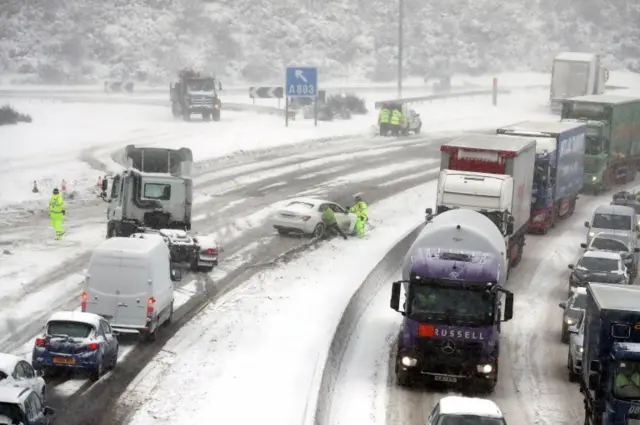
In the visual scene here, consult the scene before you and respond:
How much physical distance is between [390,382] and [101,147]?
40362 mm

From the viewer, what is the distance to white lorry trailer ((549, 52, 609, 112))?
8575 centimetres

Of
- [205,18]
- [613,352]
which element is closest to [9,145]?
[613,352]

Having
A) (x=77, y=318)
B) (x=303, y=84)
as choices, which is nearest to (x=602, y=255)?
(x=77, y=318)

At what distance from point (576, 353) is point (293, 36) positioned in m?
95.0

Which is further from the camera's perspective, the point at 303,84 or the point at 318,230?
the point at 303,84

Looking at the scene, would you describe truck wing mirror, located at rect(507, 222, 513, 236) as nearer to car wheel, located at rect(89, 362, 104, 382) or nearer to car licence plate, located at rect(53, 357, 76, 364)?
car wheel, located at rect(89, 362, 104, 382)

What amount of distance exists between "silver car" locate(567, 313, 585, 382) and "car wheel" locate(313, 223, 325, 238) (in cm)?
1521

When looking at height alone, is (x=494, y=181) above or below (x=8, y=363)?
above

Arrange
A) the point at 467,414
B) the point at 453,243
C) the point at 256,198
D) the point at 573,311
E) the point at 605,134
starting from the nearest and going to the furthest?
the point at 467,414 → the point at 453,243 → the point at 573,311 → the point at 256,198 → the point at 605,134

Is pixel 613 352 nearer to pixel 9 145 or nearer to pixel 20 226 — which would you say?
pixel 20 226

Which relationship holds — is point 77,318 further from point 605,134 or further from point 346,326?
point 605,134

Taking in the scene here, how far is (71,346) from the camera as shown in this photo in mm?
23797

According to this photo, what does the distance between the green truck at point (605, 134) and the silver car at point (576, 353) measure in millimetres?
27255

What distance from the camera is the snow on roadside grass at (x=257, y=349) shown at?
74.8 ft
